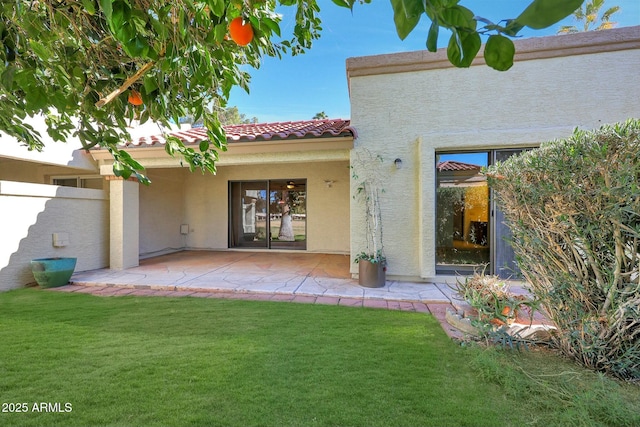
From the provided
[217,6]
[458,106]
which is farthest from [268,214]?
[217,6]

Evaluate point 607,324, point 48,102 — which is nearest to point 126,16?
point 48,102

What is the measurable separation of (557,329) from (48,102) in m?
5.23

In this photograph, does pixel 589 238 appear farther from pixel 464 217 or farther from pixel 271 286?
pixel 271 286

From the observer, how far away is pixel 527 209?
10.8 ft

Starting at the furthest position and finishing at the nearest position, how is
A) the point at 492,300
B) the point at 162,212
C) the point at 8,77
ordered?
the point at 162,212 → the point at 492,300 → the point at 8,77

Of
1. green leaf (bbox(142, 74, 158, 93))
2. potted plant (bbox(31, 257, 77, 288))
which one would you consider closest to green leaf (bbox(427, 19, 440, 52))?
green leaf (bbox(142, 74, 158, 93))

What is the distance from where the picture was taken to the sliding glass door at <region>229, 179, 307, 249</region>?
11.5 m

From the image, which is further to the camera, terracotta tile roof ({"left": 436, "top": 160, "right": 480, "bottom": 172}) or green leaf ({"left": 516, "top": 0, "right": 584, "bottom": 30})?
terracotta tile roof ({"left": 436, "top": 160, "right": 480, "bottom": 172})

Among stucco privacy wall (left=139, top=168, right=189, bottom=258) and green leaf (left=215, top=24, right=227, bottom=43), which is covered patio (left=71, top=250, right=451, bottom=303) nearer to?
stucco privacy wall (left=139, top=168, right=189, bottom=258)

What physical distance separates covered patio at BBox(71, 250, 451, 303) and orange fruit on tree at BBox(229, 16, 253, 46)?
480cm

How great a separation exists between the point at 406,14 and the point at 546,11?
399 mm

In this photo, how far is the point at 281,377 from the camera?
2.92 meters

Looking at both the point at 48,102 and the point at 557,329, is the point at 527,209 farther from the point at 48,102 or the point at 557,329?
the point at 48,102

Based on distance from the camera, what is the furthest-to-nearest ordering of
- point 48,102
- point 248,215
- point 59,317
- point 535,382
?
point 248,215, point 59,317, point 535,382, point 48,102
